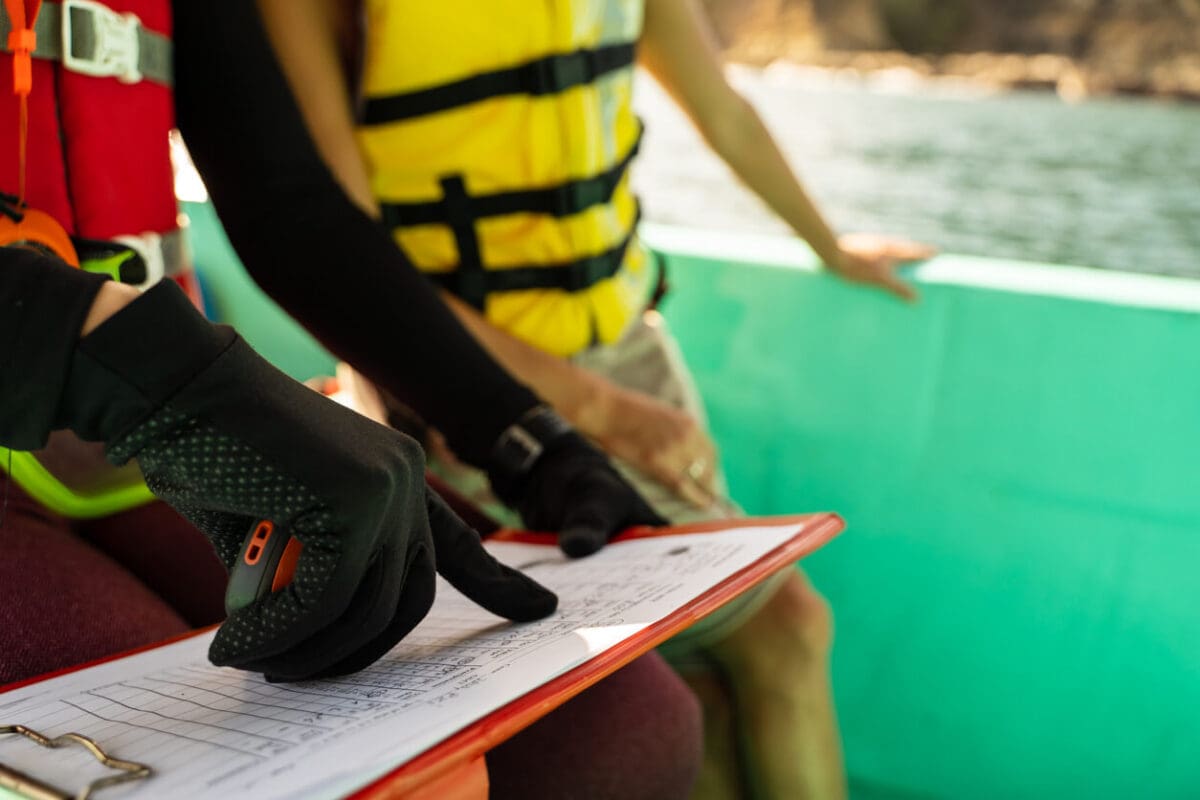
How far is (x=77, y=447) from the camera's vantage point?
0.67m

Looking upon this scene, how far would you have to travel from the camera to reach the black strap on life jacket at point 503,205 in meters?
0.99

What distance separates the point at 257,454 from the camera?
0.38 metres

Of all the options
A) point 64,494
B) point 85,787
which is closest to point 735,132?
point 64,494

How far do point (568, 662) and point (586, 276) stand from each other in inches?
26.8

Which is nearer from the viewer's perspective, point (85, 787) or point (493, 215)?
point (85, 787)

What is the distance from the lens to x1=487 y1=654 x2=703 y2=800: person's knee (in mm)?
619

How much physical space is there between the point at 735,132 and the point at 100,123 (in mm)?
791

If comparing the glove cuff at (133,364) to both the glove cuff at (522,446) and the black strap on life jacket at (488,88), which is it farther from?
the black strap on life jacket at (488,88)

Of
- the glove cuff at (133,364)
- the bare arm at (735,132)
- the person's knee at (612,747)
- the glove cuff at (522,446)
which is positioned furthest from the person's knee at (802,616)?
the glove cuff at (133,364)

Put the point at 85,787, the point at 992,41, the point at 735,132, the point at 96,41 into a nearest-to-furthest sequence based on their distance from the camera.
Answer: the point at 85,787 → the point at 96,41 → the point at 735,132 → the point at 992,41

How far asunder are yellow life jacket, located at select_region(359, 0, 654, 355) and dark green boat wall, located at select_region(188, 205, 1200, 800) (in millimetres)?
288

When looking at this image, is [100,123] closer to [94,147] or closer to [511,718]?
[94,147]

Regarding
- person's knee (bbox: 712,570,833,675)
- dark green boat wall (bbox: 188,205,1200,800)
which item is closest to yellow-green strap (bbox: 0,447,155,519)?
person's knee (bbox: 712,570,833,675)

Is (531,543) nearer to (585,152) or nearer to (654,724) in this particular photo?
(654,724)
